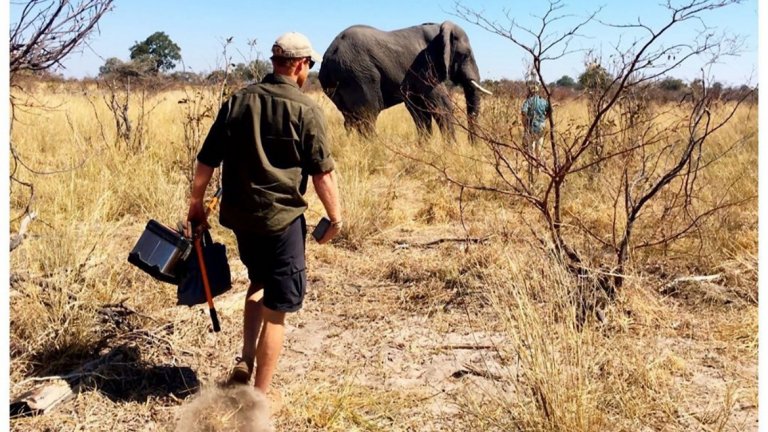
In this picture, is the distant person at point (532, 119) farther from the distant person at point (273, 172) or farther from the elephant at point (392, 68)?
the elephant at point (392, 68)

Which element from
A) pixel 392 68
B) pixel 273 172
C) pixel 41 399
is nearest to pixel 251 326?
pixel 273 172

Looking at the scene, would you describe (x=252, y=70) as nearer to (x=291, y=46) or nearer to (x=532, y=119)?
(x=532, y=119)

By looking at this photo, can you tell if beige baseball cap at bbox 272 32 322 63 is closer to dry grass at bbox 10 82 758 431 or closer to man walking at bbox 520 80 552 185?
dry grass at bbox 10 82 758 431

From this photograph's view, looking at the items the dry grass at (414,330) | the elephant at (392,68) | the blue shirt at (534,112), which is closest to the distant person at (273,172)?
the dry grass at (414,330)

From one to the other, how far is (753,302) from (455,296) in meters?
1.81

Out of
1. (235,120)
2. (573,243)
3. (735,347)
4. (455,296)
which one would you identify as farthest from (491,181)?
(235,120)

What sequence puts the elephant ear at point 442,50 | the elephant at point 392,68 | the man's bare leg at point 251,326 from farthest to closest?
the elephant ear at point 442,50 < the elephant at point 392,68 < the man's bare leg at point 251,326

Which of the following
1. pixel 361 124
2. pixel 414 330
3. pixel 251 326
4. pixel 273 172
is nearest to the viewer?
pixel 273 172

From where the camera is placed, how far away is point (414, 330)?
380cm

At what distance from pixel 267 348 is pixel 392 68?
30.1 ft

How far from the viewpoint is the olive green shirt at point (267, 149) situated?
2.61m

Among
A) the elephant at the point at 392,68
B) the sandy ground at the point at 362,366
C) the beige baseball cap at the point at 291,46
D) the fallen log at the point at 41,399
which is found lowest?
the sandy ground at the point at 362,366

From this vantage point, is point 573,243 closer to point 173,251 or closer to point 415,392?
point 415,392

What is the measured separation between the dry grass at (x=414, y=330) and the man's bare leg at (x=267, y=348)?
191 mm
